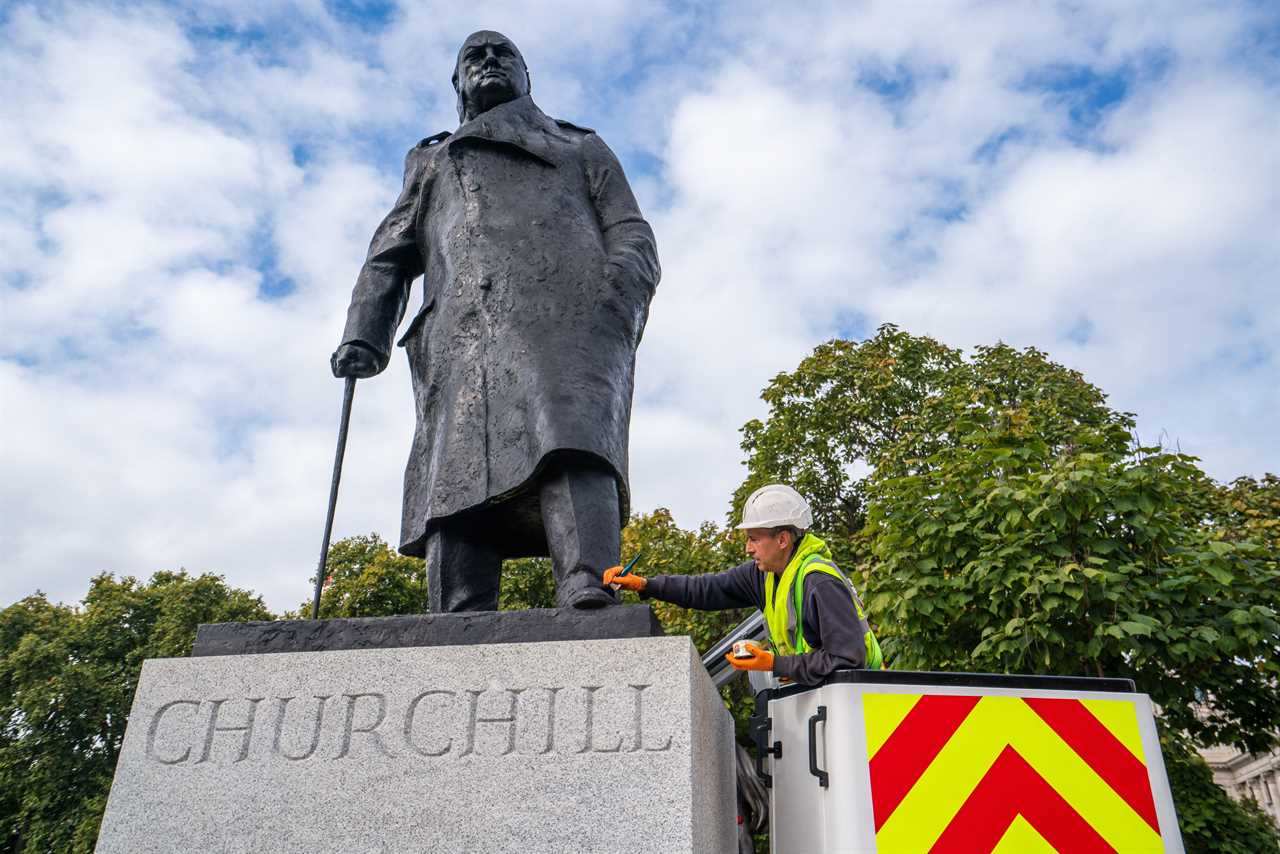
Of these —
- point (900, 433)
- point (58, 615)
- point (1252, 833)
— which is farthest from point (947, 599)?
point (58, 615)

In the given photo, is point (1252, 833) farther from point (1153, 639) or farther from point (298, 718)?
point (298, 718)

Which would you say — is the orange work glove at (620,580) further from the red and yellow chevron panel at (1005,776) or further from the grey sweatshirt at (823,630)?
the red and yellow chevron panel at (1005,776)

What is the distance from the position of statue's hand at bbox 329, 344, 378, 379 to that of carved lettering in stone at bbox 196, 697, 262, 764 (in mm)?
1893

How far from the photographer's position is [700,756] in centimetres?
310

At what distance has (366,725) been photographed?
10.4ft

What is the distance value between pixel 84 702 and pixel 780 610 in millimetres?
29379

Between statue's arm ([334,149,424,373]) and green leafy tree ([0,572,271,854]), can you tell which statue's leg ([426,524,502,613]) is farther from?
green leafy tree ([0,572,271,854])

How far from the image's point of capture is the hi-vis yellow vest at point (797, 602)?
134 inches

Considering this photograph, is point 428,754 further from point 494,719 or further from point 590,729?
point 590,729

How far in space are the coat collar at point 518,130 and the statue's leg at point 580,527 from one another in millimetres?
1741

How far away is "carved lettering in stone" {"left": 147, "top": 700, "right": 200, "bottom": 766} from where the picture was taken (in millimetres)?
3209

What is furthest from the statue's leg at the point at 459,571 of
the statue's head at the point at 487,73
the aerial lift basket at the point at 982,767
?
the statue's head at the point at 487,73

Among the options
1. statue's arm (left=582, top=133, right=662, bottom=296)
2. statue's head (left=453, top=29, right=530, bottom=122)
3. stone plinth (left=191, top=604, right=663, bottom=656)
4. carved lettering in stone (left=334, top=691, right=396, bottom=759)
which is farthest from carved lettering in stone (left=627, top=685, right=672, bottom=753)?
statue's head (left=453, top=29, right=530, bottom=122)

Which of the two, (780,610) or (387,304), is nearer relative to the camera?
(780,610)
